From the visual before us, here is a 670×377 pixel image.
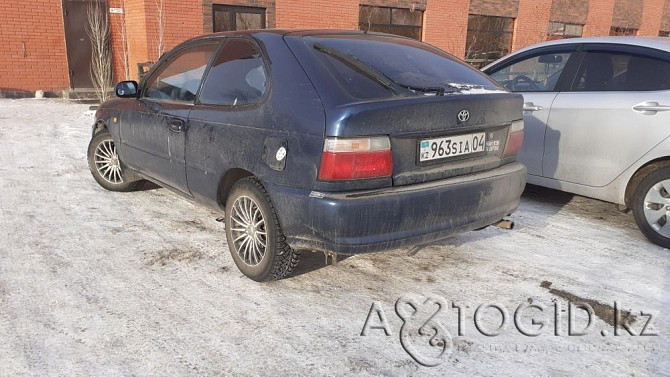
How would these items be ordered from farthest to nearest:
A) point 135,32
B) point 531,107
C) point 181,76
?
1. point 135,32
2. point 531,107
3. point 181,76

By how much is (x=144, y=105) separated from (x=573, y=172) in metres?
3.77

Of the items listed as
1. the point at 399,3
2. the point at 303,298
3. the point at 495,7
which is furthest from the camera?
the point at 495,7

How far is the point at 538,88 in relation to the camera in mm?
4840

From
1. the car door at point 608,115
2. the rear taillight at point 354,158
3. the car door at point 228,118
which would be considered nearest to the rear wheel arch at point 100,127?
the car door at point 228,118

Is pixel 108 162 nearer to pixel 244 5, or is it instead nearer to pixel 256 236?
pixel 256 236

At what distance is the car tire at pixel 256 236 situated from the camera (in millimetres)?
2930

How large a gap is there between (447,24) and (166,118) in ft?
45.4

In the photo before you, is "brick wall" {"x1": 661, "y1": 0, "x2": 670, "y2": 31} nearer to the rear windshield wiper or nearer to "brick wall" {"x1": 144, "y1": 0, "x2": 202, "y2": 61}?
"brick wall" {"x1": 144, "y1": 0, "x2": 202, "y2": 61}

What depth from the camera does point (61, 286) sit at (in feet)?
9.99

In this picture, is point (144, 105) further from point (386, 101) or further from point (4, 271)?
point (386, 101)

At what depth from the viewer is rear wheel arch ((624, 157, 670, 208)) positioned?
12.6 feet

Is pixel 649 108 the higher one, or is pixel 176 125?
pixel 649 108

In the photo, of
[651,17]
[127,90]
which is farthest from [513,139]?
[651,17]

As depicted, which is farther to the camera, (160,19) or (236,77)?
(160,19)
